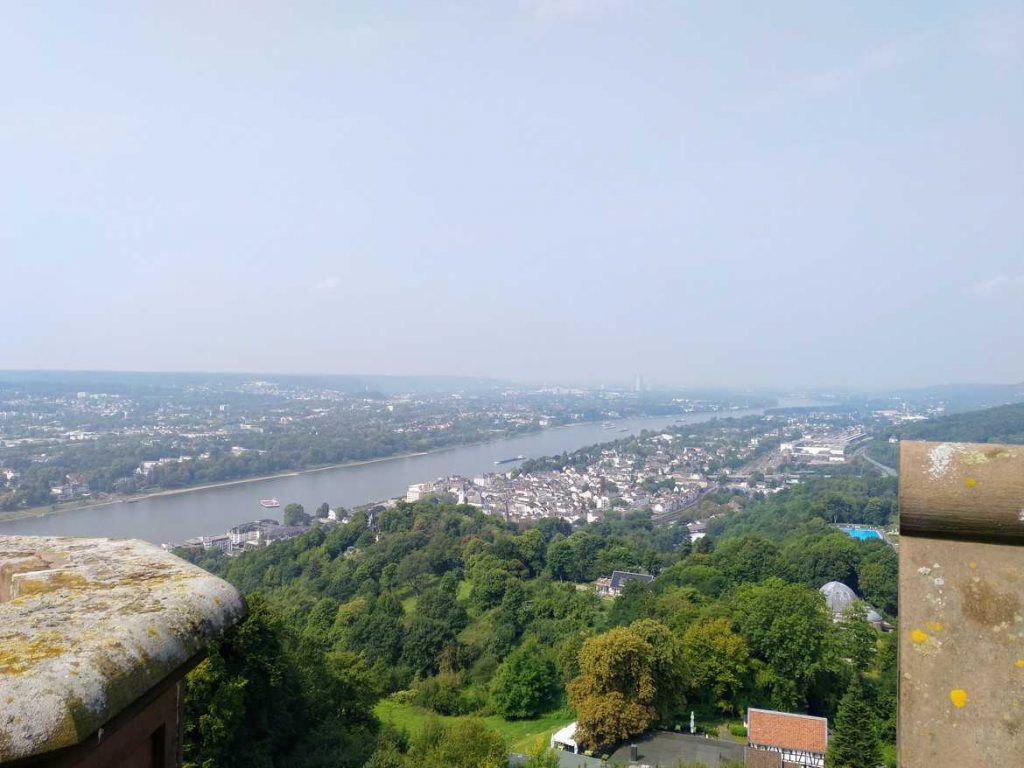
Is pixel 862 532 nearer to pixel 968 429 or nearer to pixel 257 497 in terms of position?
pixel 968 429

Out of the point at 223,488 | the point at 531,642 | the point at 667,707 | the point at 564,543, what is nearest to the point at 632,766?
the point at 667,707

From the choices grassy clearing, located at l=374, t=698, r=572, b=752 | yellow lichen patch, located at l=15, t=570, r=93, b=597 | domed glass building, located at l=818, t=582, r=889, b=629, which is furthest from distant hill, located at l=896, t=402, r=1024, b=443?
yellow lichen patch, located at l=15, t=570, r=93, b=597

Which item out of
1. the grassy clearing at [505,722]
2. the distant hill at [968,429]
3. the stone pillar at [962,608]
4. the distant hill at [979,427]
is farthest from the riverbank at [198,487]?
the stone pillar at [962,608]

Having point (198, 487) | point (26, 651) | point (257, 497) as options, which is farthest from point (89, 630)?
point (198, 487)

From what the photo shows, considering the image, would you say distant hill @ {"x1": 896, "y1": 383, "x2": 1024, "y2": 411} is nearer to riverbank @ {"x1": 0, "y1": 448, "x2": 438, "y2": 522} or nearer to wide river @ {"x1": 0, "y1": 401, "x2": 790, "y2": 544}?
wide river @ {"x1": 0, "y1": 401, "x2": 790, "y2": 544}

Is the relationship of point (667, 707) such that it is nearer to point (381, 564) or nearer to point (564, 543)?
point (564, 543)

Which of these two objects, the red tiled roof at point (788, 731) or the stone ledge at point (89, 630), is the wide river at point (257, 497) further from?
the stone ledge at point (89, 630)

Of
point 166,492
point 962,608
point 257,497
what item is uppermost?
point 962,608

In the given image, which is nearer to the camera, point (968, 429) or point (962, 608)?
point (962, 608)
